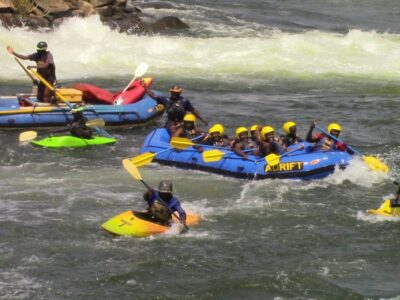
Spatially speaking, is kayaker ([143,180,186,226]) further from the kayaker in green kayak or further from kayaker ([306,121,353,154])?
the kayaker in green kayak

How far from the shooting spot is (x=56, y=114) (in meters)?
15.5

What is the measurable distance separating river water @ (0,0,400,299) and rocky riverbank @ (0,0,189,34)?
272 cm

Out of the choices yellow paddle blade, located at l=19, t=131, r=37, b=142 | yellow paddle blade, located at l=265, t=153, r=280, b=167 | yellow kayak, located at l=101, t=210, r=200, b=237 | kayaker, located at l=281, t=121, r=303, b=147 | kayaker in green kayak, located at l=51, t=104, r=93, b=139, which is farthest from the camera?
kayaker in green kayak, located at l=51, t=104, r=93, b=139

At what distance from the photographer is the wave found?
871 inches

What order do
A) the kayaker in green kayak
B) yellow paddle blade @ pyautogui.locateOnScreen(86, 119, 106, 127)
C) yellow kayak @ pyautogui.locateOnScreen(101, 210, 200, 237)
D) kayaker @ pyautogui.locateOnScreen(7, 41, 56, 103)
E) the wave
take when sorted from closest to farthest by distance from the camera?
yellow kayak @ pyautogui.locateOnScreen(101, 210, 200, 237) < the kayaker in green kayak < yellow paddle blade @ pyautogui.locateOnScreen(86, 119, 106, 127) < kayaker @ pyautogui.locateOnScreen(7, 41, 56, 103) < the wave

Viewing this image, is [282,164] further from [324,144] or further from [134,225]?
[134,225]

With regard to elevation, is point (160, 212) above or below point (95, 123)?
above

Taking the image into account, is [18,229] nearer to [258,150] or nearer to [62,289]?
[62,289]

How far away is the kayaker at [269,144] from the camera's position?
13.0m

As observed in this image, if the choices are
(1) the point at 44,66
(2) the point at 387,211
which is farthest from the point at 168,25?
(2) the point at 387,211

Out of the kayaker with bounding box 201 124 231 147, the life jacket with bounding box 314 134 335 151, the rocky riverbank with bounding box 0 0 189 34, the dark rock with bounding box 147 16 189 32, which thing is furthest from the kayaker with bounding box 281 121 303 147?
the dark rock with bounding box 147 16 189 32

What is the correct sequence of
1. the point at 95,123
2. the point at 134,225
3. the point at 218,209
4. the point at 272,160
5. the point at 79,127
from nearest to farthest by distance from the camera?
1. the point at 134,225
2. the point at 218,209
3. the point at 272,160
4. the point at 79,127
5. the point at 95,123

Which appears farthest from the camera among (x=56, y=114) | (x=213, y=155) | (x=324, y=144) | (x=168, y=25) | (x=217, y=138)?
(x=168, y=25)

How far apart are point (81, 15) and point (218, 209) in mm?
15971
